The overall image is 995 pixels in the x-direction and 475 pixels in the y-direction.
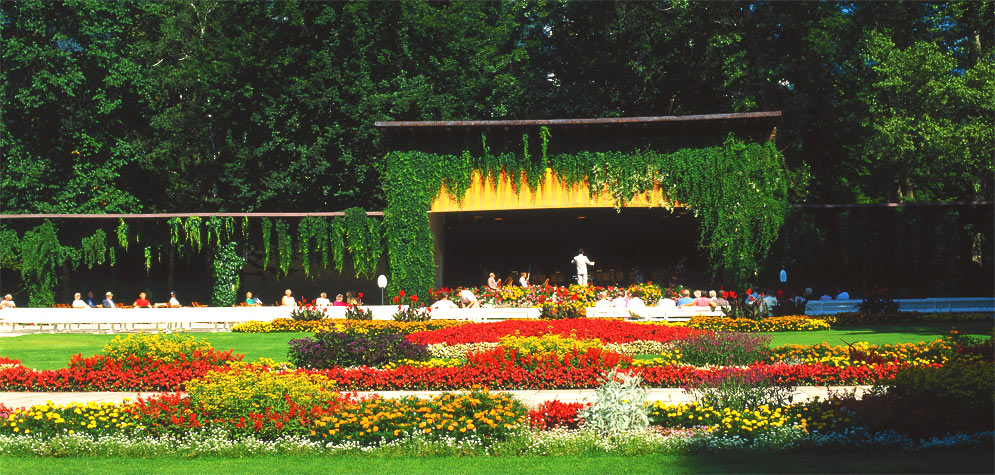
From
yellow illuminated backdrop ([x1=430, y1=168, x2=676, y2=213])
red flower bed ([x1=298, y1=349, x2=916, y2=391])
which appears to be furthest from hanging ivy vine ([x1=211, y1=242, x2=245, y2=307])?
red flower bed ([x1=298, y1=349, x2=916, y2=391])

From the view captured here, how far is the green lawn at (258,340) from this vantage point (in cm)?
1620

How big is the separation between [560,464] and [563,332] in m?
8.25

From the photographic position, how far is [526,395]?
11.7 m

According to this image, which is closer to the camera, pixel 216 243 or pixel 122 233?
pixel 122 233

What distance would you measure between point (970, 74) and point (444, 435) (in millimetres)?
25439

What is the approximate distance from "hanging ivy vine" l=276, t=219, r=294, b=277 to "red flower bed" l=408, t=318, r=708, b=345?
14067 millimetres

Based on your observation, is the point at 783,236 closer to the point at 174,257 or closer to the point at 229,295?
the point at 229,295

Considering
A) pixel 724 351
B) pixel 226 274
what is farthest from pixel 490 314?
pixel 226 274

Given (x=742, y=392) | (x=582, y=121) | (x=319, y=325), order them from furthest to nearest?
(x=582, y=121) → (x=319, y=325) → (x=742, y=392)

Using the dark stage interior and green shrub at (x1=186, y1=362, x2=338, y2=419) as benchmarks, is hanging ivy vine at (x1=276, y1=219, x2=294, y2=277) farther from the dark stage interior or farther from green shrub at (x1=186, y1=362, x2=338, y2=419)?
green shrub at (x1=186, y1=362, x2=338, y2=419)

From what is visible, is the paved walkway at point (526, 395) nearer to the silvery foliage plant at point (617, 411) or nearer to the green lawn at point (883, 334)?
the silvery foliage plant at point (617, 411)

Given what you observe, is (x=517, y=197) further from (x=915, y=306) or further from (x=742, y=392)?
(x=742, y=392)

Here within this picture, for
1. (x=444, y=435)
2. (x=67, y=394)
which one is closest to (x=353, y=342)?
(x=67, y=394)

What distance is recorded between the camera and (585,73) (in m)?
39.0
